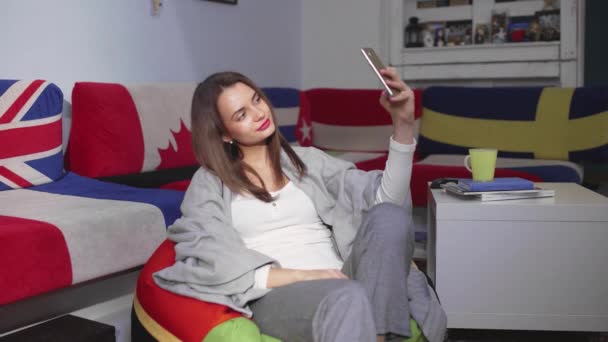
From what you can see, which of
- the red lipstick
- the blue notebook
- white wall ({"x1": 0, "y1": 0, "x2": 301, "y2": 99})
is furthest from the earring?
white wall ({"x1": 0, "y1": 0, "x2": 301, "y2": 99})

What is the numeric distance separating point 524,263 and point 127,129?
154 centimetres

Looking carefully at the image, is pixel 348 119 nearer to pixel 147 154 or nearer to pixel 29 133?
pixel 147 154

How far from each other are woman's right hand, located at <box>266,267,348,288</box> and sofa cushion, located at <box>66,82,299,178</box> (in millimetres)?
1364

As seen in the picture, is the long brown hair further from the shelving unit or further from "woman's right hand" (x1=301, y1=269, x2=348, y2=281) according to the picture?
the shelving unit

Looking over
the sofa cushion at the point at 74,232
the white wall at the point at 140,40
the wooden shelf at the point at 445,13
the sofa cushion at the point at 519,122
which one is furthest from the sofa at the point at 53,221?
the wooden shelf at the point at 445,13

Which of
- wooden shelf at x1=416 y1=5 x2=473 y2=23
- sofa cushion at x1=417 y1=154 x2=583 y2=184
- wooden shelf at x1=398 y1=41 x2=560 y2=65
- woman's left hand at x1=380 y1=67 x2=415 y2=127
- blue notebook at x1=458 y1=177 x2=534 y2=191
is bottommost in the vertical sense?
sofa cushion at x1=417 y1=154 x2=583 y2=184

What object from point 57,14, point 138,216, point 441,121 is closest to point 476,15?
point 441,121

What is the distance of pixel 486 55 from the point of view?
13.1ft

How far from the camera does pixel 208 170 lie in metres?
1.50

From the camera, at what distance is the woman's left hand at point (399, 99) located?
139 centimetres

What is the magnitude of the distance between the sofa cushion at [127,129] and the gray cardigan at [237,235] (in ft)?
3.58

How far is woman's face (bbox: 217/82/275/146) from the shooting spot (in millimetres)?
1488

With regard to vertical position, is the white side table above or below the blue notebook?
below

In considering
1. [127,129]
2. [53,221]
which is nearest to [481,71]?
[127,129]
